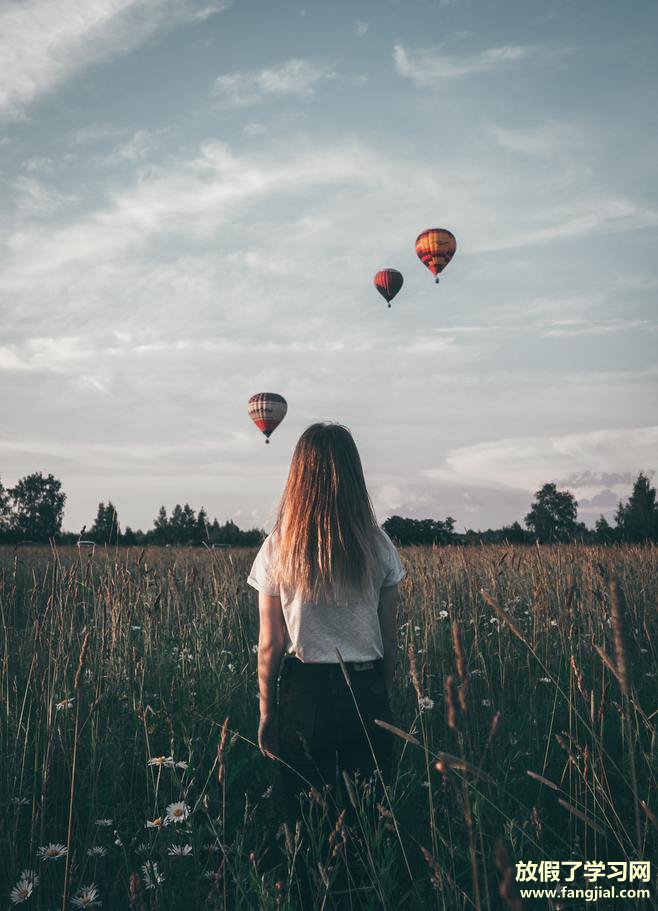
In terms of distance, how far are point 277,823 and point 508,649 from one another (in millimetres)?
2291

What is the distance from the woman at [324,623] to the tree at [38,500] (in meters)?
92.7

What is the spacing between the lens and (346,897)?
2.21m

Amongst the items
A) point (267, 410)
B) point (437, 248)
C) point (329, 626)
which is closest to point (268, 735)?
point (329, 626)

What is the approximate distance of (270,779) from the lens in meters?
3.16

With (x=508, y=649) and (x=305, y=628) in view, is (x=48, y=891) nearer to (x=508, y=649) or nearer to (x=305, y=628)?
(x=305, y=628)

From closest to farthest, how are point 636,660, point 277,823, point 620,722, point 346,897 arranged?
point 346,897 < point 277,823 < point 620,722 < point 636,660

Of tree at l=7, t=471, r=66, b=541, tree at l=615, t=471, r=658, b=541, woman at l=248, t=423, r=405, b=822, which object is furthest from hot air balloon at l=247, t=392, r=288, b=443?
tree at l=7, t=471, r=66, b=541

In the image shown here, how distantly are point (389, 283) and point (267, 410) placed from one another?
22.6ft

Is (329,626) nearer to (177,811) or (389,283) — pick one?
(177,811)

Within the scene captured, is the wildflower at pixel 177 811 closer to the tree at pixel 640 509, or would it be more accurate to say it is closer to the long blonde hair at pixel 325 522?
the long blonde hair at pixel 325 522

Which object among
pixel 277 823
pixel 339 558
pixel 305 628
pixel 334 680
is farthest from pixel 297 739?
pixel 277 823

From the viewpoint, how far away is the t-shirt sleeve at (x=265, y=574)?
8.46 ft

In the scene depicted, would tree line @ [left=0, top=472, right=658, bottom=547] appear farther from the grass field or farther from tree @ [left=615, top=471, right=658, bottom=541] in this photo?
the grass field

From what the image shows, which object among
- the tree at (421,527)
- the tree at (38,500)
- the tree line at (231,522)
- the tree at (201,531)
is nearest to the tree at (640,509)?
the tree line at (231,522)
